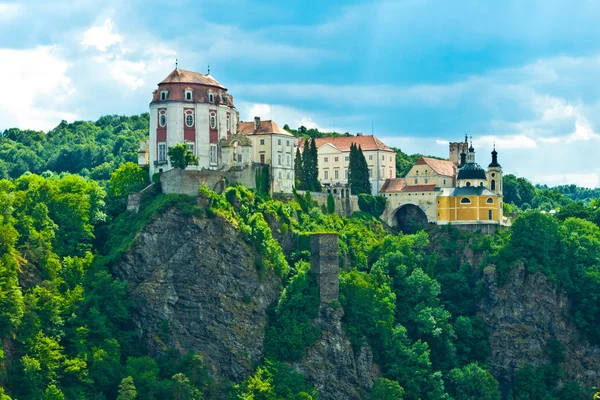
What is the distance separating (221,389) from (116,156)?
70.7 metres

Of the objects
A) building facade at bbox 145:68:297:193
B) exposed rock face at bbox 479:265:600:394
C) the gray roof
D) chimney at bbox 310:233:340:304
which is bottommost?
exposed rock face at bbox 479:265:600:394

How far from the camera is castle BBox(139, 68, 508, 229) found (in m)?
113

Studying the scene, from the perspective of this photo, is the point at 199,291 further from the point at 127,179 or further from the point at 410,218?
the point at 410,218

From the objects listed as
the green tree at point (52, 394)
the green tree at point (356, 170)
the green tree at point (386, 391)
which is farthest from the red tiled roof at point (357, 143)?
the green tree at point (52, 394)

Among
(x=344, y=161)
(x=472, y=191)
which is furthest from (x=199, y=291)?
(x=472, y=191)

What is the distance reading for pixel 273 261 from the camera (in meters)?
110

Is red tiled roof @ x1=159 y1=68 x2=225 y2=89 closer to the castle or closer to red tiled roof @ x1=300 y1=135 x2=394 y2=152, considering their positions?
the castle

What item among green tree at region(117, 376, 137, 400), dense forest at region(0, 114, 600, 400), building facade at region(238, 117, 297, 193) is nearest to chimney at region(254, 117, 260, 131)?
building facade at region(238, 117, 297, 193)

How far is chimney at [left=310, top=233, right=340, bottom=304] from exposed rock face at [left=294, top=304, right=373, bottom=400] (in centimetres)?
116

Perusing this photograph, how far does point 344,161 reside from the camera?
13288cm

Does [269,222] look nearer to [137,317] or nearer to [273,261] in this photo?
[273,261]

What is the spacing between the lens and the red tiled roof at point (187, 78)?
375 ft

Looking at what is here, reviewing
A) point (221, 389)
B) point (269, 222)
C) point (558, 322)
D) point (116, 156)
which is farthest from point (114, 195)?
point (116, 156)

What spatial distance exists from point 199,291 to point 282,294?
23.8 feet
